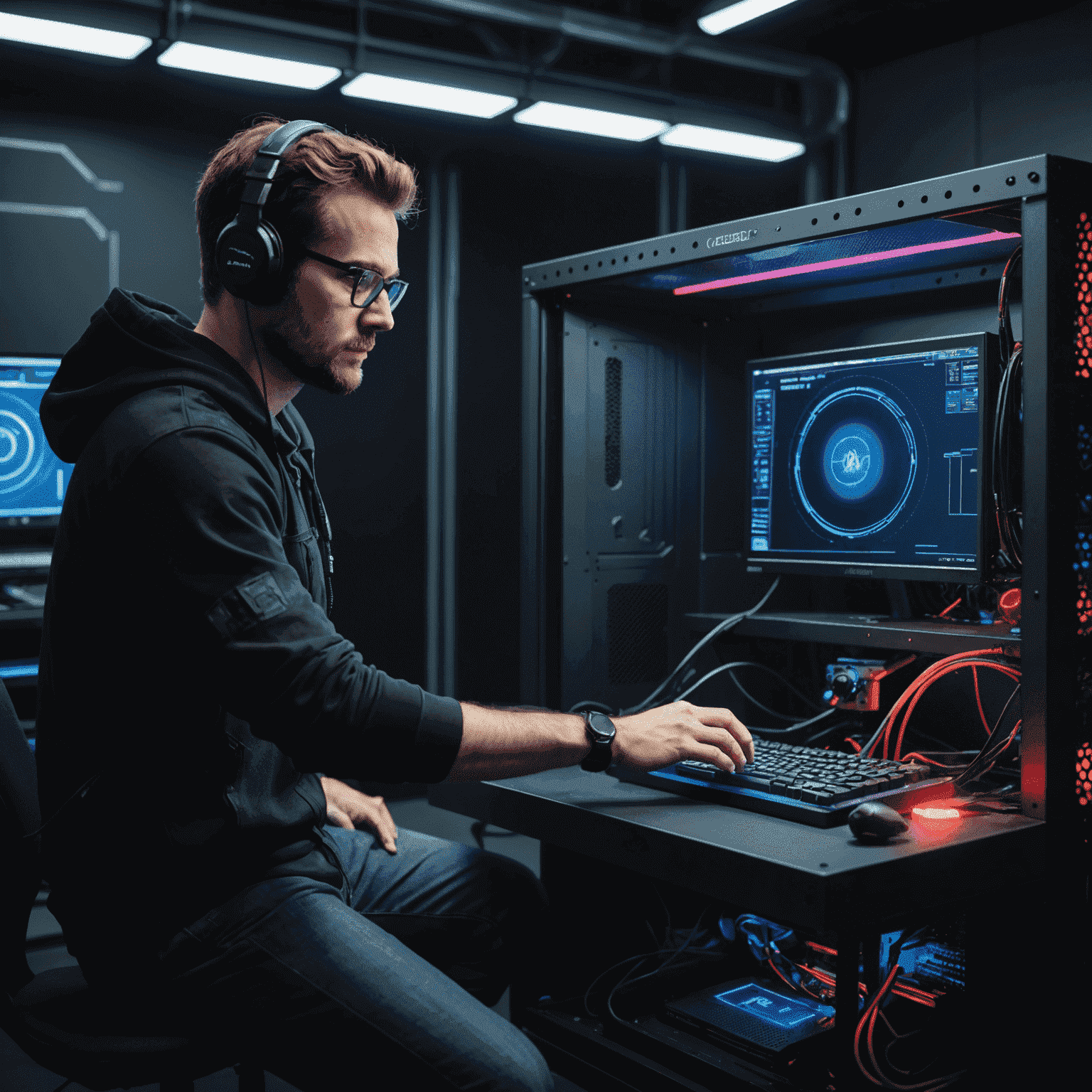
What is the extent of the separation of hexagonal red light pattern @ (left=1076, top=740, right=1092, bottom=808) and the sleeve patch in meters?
0.84

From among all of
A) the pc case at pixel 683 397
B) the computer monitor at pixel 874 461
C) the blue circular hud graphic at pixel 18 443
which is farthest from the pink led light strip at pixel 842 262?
the blue circular hud graphic at pixel 18 443

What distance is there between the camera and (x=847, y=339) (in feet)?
6.00

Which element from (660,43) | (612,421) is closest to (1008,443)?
(612,421)

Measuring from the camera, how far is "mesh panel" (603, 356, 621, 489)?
1803mm

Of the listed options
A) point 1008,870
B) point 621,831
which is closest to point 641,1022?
point 621,831

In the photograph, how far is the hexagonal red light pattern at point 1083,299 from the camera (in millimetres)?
1195

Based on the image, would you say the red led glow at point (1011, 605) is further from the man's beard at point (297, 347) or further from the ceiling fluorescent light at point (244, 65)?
the ceiling fluorescent light at point (244, 65)

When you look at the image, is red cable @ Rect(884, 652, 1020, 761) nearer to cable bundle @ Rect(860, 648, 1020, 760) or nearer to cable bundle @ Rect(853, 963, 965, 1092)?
cable bundle @ Rect(860, 648, 1020, 760)

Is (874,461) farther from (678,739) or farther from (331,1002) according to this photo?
(331,1002)

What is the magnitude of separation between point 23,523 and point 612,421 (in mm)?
1752

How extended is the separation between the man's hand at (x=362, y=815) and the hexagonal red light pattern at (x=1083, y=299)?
93cm

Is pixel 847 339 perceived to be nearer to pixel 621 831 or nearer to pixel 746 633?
pixel 746 633

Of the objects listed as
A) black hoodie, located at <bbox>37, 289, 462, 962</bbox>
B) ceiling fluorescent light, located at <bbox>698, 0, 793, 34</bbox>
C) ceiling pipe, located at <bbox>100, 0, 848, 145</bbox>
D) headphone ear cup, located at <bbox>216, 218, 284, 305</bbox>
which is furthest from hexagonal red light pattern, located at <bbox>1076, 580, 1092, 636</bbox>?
ceiling pipe, located at <bbox>100, 0, 848, 145</bbox>

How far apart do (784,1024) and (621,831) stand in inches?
21.1
